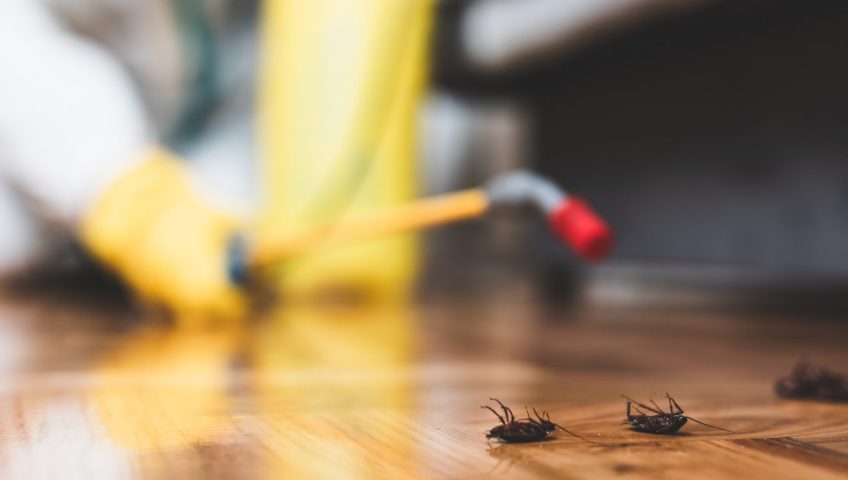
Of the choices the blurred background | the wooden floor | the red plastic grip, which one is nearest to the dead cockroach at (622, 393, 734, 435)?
the wooden floor

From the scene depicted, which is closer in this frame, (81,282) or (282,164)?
(282,164)

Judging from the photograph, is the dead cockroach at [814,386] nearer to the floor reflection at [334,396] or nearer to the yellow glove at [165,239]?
the floor reflection at [334,396]

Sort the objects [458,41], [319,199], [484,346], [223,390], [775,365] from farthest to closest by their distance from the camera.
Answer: [458,41]
[319,199]
[484,346]
[775,365]
[223,390]

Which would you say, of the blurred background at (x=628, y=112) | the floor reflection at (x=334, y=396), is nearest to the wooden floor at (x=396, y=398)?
the floor reflection at (x=334, y=396)

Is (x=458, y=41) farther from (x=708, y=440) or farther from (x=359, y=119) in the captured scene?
(x=708, y=440)

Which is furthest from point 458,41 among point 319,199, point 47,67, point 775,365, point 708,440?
point 708,440

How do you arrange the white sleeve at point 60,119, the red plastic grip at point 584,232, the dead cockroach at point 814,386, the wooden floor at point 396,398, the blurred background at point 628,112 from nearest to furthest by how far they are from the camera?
the wooden floor at point 396,398 → the dead cockroach at point 814,386 → the red plastic grip at point 584,232 → the blurred background at point 628,112 → the white sleeve at point 60,119
